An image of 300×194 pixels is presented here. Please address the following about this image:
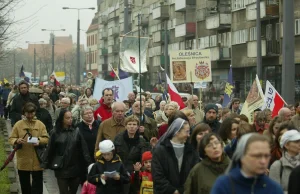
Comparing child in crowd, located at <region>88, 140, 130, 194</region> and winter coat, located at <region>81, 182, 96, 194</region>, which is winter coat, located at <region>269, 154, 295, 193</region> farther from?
winter coat, located at <region>81, 182, 96, 194</region>

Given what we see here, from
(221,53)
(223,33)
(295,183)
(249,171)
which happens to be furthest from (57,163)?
(223,33)

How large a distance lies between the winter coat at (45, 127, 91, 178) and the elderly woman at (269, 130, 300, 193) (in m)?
4.38

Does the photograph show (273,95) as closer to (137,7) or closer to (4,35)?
(4,35)

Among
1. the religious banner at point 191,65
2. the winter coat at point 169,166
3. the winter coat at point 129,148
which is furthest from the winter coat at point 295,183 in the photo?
the religious banner at point 191,65

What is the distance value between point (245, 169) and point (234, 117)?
4.83m

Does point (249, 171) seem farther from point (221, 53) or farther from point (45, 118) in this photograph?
point (221, 53)

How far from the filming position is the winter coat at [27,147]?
12.2 metres

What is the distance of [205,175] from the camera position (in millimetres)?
7379

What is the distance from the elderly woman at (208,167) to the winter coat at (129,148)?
3.16m

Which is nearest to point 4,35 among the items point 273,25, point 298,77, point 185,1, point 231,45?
point 298,77

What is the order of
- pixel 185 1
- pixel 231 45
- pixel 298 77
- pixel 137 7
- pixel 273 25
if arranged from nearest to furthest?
pixel 298 77 < pixel 273 25 < pixel 231 45 < pixel 185 1 < pixel 137 7

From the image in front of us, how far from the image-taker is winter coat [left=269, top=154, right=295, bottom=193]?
7.56 m

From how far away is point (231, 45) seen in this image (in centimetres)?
5594

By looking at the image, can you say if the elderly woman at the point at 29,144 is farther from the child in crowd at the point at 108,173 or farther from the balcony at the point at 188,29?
the balcony at the point at 188,29
